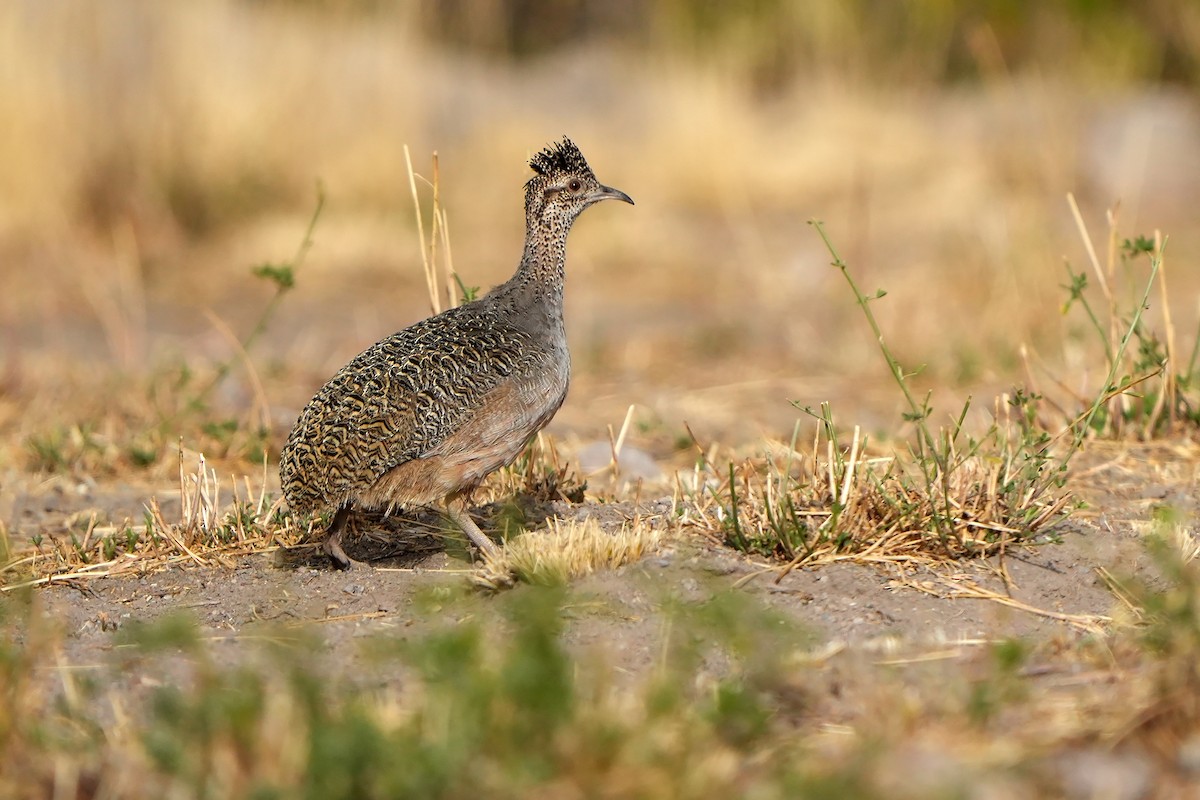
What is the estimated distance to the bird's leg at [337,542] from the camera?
4.88 metres

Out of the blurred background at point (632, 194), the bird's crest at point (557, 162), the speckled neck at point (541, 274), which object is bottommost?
the blurred background at point (632, 194)

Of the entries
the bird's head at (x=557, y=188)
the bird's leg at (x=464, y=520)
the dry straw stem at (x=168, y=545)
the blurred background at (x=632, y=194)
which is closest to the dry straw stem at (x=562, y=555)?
the bird's leg at (x=464, y=520)

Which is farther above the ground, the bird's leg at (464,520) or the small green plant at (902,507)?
the small green plant at (902,507)

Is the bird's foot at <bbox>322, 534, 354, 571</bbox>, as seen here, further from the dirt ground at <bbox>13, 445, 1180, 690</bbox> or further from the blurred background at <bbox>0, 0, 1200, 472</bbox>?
the blurred background at <bbox>0, 0, 1200, 472</bbox>

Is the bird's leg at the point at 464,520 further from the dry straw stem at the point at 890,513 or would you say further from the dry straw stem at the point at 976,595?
the dry straw stem at the point at 976,595

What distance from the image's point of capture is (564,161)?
5.62 meters

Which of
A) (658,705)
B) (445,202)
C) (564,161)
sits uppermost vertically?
(564,161)

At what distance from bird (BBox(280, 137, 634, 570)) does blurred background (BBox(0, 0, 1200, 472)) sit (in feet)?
6.62

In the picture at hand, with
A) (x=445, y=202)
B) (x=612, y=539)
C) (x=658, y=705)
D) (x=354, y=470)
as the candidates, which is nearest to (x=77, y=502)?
(x=354, y=470)

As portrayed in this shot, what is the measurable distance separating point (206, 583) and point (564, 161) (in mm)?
2059

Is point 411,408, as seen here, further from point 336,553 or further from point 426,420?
point 336,553

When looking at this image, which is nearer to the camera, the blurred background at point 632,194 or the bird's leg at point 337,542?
the bird's leg at point 337,542

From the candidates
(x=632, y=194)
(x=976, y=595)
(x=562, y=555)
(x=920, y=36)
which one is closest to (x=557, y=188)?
(x=562, y=555)

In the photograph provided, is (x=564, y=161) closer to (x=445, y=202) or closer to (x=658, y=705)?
(x=658, y=705)
